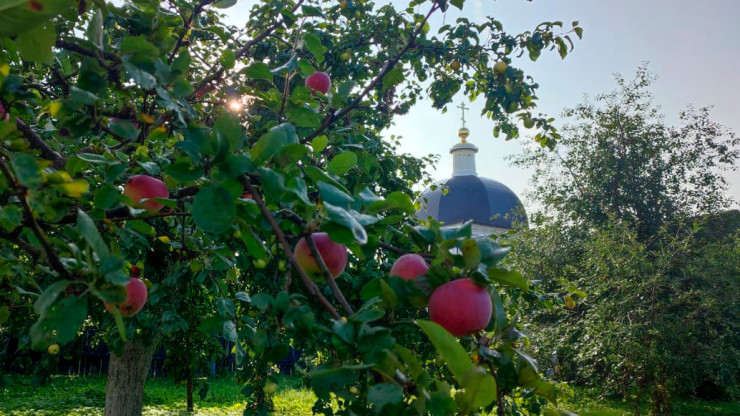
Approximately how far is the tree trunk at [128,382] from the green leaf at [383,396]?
4.35m

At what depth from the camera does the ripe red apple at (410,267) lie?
0.90 meters

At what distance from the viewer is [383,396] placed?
2.04ft

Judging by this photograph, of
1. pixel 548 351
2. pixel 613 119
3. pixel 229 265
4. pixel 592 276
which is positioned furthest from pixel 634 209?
pixel 229 265

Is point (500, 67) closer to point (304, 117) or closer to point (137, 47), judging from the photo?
point (304, 117)

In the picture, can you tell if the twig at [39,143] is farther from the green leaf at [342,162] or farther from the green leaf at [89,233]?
the green leaf at [342,162]

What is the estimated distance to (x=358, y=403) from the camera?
0.74 meters

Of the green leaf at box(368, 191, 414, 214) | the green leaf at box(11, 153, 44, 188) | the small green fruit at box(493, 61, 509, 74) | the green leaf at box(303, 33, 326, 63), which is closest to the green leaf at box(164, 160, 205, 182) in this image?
the green leaf at box(11, 153, 44, 188)

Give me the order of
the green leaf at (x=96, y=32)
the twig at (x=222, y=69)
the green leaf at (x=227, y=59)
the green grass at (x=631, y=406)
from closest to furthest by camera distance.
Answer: the green leaf at (x=96, y=32) < the green leaf at (x=227, y=59) < the twig at (x=222, y=69) < the green grass at (x=631, y=406)

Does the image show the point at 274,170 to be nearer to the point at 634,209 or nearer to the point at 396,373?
the point at 396,373

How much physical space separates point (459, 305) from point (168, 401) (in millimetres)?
7876

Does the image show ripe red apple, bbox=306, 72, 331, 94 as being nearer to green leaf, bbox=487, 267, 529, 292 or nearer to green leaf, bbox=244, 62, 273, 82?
green leaf, bbox=244, 62, 273, 82

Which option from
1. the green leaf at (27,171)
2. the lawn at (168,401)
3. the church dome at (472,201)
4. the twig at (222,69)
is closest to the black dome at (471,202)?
the church dome at (472,201)

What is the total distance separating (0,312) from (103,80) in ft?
2.54

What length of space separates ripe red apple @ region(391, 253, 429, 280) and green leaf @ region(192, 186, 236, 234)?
0.99ft
